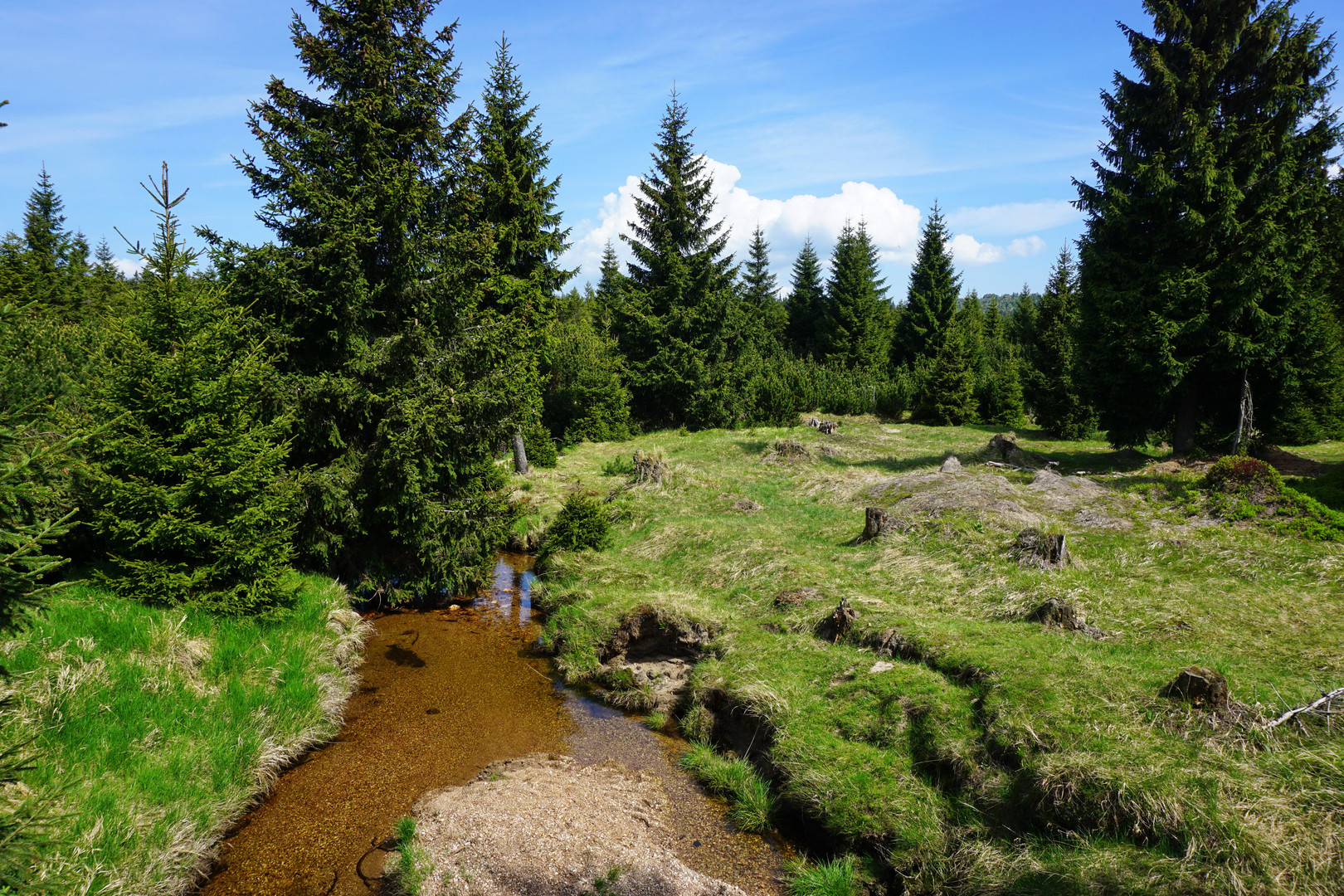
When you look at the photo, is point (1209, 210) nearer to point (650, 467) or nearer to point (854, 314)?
point (650, 467)

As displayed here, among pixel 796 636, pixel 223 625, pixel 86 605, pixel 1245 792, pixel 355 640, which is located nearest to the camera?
pixel 1245 792

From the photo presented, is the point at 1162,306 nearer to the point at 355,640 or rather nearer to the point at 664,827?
the point at 664,827

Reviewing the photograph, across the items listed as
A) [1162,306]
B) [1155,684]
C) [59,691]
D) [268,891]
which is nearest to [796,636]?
[1155,684]

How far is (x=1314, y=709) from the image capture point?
18.5 feet

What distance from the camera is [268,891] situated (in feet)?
19.6

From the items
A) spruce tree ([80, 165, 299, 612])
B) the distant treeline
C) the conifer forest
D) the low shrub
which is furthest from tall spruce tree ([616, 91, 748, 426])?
spruce tree ([80, 165, 299, 612])

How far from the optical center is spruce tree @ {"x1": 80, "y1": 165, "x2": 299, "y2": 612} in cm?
836

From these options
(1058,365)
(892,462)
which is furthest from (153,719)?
(1058,365)

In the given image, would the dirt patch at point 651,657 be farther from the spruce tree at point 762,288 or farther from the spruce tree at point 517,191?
the spruce tree at point 762,288

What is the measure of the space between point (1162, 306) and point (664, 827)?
Answer: 19.1m

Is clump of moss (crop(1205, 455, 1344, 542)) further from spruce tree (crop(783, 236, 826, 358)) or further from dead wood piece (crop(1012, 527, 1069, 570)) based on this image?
spruce tree (crop(783, 236, 826, 358))

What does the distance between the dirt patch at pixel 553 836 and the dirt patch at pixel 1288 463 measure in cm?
1665

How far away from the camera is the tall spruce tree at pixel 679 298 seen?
30.8 m

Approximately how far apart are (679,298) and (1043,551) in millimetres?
23250
